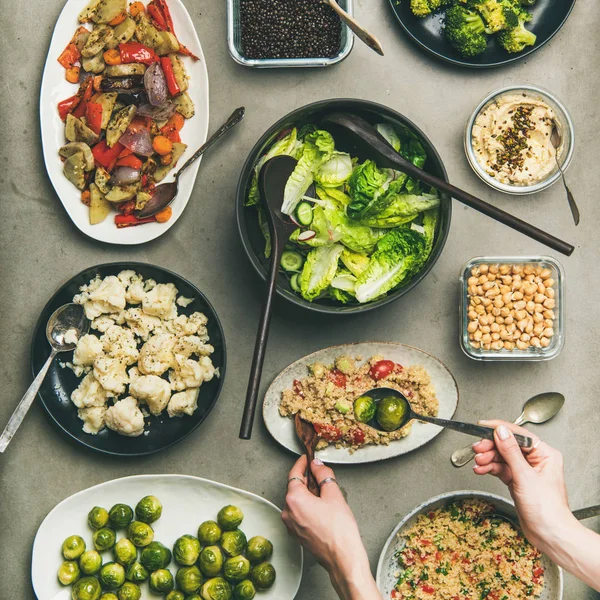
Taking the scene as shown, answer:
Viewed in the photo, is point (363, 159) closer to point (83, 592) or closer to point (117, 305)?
point (117, 305)

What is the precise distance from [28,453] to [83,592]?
2.26ft

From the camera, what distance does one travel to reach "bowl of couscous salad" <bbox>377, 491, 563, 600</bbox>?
3.03m

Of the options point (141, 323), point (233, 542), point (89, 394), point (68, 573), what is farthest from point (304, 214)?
point (68, 573)

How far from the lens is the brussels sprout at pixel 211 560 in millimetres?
3020

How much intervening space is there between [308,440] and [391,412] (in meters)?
0.42

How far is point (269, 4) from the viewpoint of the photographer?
297cm

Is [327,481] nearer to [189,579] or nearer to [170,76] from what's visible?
[189,579]

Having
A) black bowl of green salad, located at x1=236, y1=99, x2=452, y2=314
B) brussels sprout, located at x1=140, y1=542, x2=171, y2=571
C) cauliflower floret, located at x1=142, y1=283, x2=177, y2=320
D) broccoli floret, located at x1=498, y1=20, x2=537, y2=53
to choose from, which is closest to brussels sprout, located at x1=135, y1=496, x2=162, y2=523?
brussels sprout, located at x1=140, y1=542, x2=171, y2=571

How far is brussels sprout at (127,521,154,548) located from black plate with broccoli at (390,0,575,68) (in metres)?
2.59

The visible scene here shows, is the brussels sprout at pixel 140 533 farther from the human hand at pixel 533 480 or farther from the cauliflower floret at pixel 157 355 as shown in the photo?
the human hand at pixel 533 480

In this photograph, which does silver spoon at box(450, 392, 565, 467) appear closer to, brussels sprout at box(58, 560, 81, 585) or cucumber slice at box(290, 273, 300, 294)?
cucumber slice at box(290, 273, 300, 294)

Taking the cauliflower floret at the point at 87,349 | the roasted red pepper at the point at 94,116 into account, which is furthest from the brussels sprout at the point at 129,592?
the roasted red pepper at the point at 94,116

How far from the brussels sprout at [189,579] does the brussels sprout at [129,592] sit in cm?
19

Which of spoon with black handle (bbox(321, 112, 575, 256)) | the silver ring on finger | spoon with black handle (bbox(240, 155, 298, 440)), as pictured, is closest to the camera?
spoon with black handle (bbox(321, 112, 575, 256))
